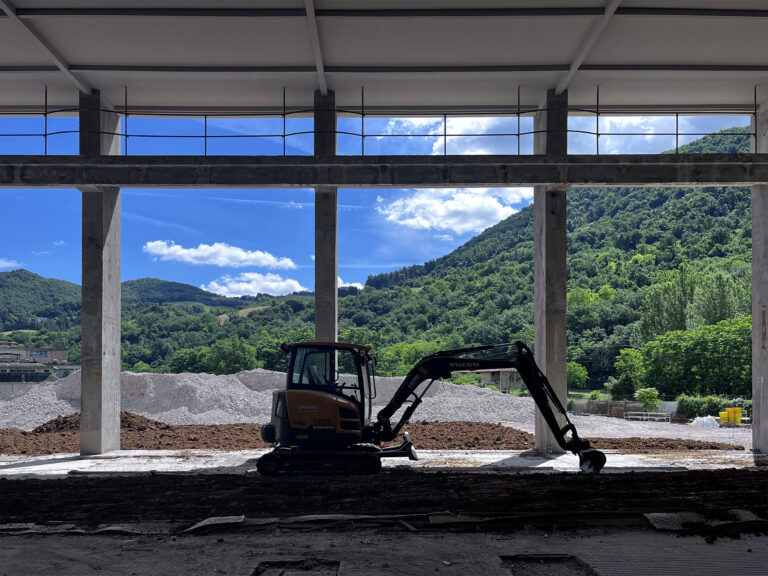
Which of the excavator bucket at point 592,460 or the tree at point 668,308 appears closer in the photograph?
the excavator bucket at point 592,460

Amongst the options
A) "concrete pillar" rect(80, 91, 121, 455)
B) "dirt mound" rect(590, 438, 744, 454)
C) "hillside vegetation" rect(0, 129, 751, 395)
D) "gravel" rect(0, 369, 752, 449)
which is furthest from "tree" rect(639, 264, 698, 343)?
"concrete pillar" rect(80, 91, 121, 455)

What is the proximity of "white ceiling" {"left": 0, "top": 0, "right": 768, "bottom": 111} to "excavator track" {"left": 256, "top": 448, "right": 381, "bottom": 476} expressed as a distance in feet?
28.9

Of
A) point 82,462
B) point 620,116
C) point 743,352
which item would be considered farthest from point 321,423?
point 743,352

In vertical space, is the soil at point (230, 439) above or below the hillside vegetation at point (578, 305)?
below

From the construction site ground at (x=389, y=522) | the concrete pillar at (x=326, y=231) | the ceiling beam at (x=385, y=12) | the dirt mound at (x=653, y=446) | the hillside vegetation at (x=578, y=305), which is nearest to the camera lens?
the construction site ground at (x=389, y=522)

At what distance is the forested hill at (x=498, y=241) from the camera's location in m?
101

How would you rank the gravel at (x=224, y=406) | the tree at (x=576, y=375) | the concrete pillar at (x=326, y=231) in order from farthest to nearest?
the tree at (x=576, y=375)
the gravel at (x=224, y=406)
the concrete pillar at (x=326, y=231)

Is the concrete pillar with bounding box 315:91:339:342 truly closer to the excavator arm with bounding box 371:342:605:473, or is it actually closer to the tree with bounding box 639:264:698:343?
the excavator arm with bounding box 371:342:605:473

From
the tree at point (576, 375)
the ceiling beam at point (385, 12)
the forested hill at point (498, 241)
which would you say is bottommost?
the tree at point (576, 375)

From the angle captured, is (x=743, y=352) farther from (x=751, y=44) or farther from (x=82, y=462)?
(x=82, y=462)

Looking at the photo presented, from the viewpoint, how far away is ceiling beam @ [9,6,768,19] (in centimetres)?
1388

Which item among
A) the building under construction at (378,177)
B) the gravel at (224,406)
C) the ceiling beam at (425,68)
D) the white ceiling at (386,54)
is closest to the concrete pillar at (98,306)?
the building under construction at (378,177)

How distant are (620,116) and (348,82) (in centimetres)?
780

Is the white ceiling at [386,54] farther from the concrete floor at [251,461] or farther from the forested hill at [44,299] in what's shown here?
the forested hill at [44,299]
